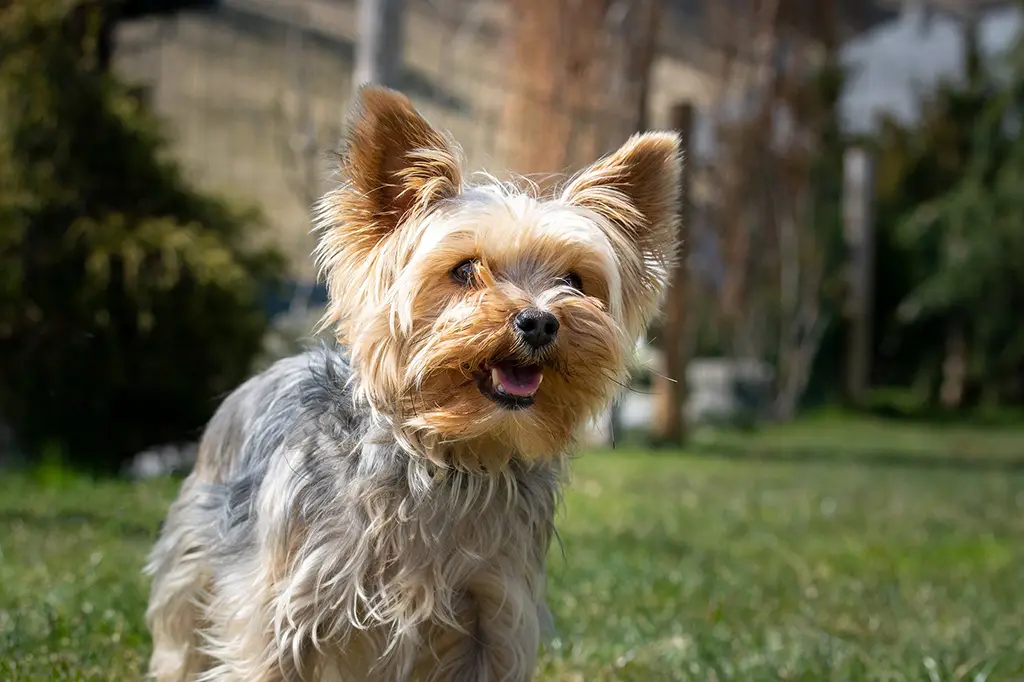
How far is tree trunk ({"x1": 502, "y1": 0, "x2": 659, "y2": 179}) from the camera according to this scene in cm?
1339

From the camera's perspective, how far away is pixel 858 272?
21781mm

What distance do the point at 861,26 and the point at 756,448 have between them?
463 inches

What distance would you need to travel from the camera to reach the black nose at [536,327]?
330 cm

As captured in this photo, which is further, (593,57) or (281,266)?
(593,57)

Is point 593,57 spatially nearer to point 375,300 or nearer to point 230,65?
point 230,65

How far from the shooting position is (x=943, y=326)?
891 inches

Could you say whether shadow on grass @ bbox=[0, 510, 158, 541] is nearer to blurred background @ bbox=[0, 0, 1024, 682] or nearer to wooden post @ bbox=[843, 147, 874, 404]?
blurred background @ bbox=[0, 0, 1024, 682]

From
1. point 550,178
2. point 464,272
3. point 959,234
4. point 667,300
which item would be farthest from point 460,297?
point 959,234

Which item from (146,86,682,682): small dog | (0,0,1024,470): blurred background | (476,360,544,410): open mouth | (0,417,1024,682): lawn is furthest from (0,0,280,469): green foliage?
(476,360,544,410): open mouth

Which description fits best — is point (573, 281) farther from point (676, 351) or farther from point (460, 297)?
point (676, 351)

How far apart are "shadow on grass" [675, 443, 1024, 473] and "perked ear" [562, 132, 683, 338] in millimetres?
9821

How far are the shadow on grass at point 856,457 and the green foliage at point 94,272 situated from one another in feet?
21.4

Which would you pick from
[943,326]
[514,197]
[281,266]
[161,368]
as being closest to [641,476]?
[281,266]

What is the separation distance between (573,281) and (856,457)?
11464 millimetres
